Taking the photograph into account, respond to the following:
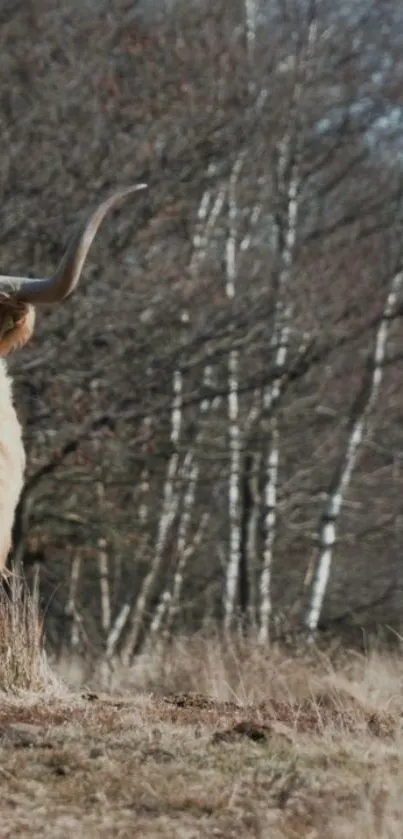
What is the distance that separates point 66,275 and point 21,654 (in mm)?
2606

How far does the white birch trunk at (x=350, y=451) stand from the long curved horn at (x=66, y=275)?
40.9 ft

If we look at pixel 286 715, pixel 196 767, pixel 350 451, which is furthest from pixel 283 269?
pixel 196 767

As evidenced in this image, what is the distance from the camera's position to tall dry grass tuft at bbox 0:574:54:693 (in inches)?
344

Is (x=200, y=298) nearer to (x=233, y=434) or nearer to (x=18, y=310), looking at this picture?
(x=233, y=434)

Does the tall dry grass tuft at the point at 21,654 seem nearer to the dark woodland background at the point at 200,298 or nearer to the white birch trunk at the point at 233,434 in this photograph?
the dark woodland background at the point at 200,298

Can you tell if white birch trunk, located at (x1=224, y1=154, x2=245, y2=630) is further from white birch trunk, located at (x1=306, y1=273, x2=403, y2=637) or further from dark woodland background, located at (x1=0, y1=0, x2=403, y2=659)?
white birch trunk, located at (x1=306, y1=273, x2=403, y2=637)

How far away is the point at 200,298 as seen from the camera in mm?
18312

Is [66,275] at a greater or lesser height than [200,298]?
lesser

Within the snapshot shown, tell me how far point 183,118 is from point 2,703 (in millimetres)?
11618

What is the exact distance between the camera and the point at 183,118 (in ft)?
59.4

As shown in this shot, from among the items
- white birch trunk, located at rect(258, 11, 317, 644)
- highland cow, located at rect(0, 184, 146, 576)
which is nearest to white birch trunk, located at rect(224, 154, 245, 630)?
white birch trunk, located at rect(258, 11, 317, 644)

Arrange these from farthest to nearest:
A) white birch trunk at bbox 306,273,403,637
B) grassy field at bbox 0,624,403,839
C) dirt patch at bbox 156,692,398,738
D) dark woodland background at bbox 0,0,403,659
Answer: white birch trunk at bbox 306,273,403,637 → dark woodland background at bbox 0,0,403,659 → dirt patch at bbox 156,692,398,738 → grassy field at bbox 0,624,403,839

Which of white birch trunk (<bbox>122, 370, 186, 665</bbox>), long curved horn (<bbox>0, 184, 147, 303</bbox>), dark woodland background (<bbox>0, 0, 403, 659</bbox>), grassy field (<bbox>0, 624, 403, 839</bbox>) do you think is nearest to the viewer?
grassy field (<bbox>0, 624, 403, 839</bbox>)

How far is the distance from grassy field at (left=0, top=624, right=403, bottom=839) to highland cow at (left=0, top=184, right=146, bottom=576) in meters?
1.10
